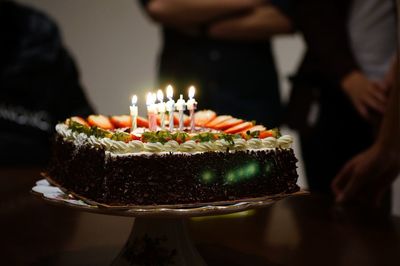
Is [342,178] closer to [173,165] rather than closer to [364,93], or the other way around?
[364,93]

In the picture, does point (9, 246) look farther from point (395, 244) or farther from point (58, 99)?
point (58, 99)

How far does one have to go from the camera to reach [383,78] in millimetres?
2090

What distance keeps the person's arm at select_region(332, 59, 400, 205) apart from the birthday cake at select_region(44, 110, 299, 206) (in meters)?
0.54

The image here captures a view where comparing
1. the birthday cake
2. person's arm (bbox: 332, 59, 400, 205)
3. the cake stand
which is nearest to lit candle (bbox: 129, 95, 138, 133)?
the birthday cake

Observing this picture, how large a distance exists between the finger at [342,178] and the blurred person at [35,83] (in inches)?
52.5

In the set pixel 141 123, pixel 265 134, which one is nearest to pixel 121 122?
pixel 141 123

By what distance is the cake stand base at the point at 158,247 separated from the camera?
4.33 ft

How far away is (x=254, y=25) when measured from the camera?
7.57ft

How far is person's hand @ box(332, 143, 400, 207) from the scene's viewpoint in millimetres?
1845

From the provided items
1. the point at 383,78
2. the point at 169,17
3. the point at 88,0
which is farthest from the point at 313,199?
the point at 88,0

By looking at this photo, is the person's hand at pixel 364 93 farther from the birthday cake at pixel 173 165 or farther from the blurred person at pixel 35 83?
the blurred person at pixel 35 83

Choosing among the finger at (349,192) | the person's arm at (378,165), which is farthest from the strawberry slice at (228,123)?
the finger at (349,192)

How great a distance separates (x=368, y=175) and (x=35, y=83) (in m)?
1.60

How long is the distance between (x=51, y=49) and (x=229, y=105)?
953 mm
